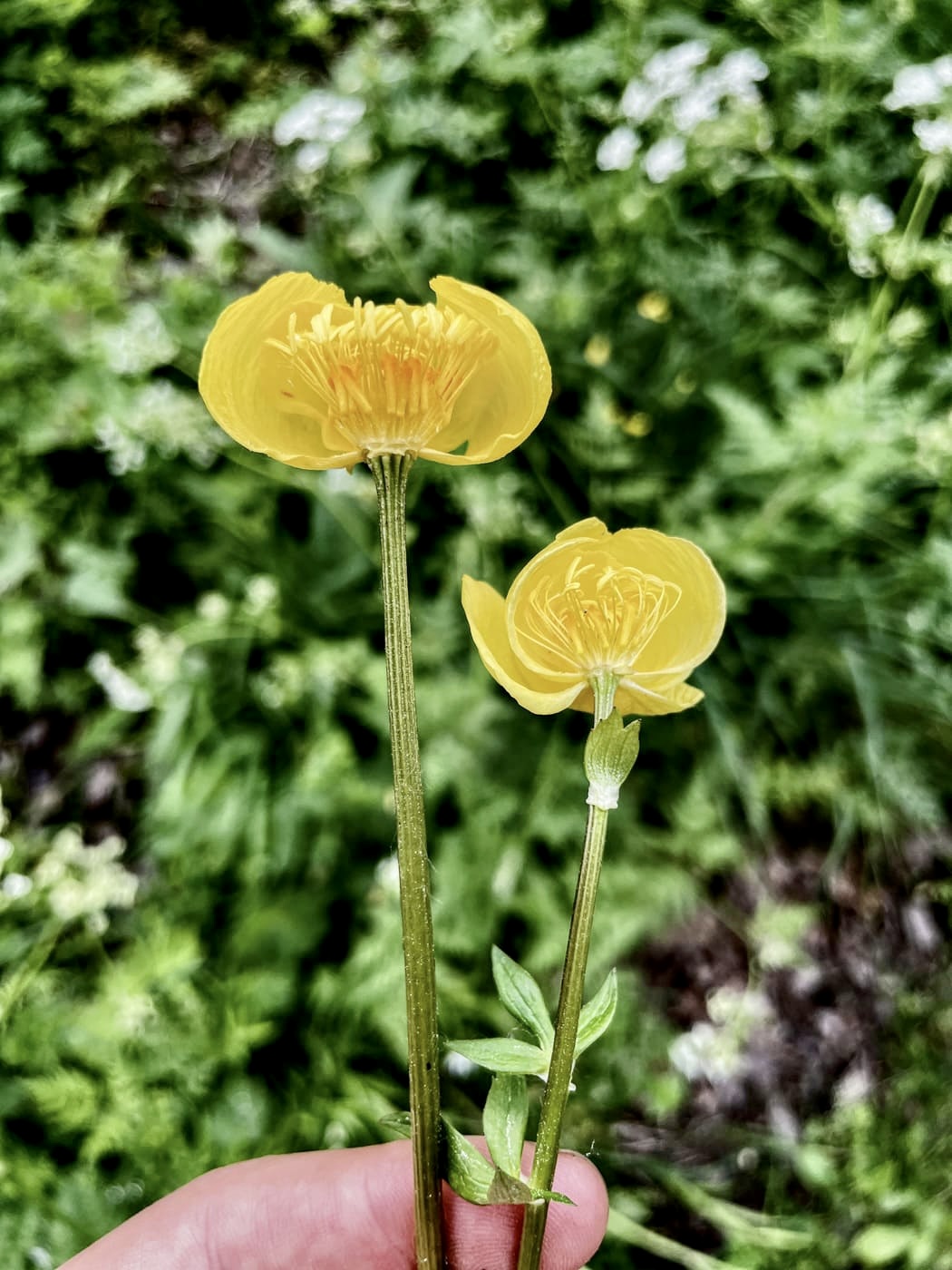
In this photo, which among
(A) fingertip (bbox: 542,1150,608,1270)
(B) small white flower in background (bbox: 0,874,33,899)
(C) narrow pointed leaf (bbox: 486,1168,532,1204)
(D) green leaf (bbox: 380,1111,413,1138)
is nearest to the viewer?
(C) narrow pointed leaf (bbox: 486,1168,532,1204)

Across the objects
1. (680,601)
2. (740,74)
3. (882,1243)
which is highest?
(740,74)

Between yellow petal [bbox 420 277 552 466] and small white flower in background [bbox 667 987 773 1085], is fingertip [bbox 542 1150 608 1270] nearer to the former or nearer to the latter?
small white flower in background [bbox 667 987 773 1085]

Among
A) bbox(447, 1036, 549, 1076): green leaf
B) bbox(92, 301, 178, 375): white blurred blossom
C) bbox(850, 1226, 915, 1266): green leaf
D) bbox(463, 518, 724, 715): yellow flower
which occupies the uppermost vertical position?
bbox(463, 518, 724, 715): yellow flower

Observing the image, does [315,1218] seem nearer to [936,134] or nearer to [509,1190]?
[509,1190]

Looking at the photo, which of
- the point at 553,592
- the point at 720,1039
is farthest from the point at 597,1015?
the point at 720,1039

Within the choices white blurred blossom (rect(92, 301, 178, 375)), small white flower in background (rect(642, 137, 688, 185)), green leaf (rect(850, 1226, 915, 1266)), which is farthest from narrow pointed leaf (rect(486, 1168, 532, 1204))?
small white flower in background (rect(642, 137, 688, 185))

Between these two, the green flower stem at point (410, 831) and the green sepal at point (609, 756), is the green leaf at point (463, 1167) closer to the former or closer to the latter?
the green flower stem at point (410, 831)

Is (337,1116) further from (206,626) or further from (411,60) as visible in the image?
(411,60)

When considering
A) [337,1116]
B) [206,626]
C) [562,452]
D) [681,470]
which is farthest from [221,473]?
[337,1116]
